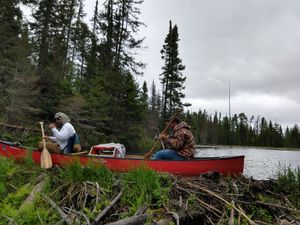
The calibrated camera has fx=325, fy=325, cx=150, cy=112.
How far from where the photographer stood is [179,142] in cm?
844

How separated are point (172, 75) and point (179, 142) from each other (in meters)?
29.7

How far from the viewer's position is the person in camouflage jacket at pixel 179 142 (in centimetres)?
838

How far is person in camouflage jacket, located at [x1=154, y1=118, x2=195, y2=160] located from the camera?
8375mm

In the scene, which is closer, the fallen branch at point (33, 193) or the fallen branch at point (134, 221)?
the fallen branch at point (134, 221)

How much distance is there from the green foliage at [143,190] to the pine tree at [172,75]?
30023 millimetres

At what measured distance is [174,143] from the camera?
27.7 feet

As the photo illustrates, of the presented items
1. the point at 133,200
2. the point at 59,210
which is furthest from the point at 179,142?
the point at 59,210

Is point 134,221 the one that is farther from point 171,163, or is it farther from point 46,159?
point 46,159

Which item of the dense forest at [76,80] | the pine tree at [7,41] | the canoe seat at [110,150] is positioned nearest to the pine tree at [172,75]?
the dense forest at [76,80]

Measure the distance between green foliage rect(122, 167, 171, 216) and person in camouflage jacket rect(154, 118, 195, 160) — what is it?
266cm

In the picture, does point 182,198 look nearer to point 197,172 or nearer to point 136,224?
point 136,224

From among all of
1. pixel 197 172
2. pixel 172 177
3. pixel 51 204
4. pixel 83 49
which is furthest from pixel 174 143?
pixel 83 49

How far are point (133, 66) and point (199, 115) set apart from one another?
3988 inches

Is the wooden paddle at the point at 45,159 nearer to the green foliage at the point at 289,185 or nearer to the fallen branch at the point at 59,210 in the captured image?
the fallen branch at the point at 59,210
